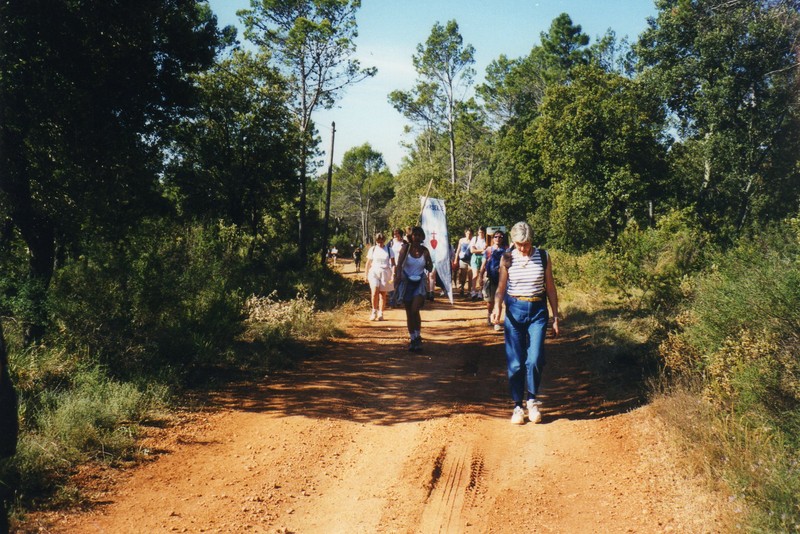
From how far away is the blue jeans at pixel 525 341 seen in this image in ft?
18.3

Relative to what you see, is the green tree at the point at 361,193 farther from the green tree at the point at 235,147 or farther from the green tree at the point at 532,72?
the green tree at the point at 235,147

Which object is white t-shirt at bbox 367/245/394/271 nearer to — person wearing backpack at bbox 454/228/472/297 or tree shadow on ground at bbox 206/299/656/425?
tree shadow on ground at bbox 206/299/656/425

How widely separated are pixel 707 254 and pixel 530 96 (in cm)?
3569

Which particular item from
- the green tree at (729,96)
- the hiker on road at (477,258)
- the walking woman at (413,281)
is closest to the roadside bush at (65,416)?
the walking woman at (413,281)

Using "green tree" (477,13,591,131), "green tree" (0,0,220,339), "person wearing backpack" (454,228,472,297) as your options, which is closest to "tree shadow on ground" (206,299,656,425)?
"green tree" (0,0,220,339)

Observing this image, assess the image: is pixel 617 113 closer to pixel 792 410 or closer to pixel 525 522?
pixel 792 410

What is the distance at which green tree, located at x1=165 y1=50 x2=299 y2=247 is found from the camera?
741 inches

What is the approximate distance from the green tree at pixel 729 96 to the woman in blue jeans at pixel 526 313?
532 inches

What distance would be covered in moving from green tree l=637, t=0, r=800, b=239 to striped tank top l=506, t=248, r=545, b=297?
532 inches

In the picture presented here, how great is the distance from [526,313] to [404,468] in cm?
197

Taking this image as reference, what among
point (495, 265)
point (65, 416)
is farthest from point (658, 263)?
point (65, 416)

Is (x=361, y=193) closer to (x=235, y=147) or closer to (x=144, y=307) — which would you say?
(x=235, y=147)

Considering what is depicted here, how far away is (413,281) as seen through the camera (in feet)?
29.2

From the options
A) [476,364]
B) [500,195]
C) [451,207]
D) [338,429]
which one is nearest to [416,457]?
[338,429]
